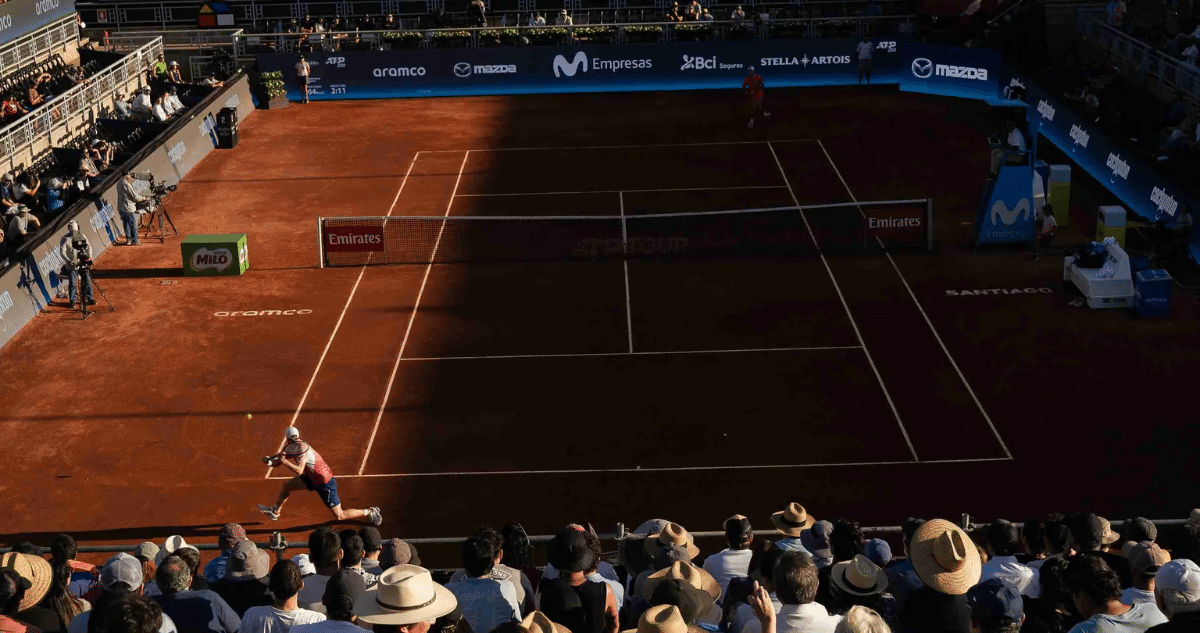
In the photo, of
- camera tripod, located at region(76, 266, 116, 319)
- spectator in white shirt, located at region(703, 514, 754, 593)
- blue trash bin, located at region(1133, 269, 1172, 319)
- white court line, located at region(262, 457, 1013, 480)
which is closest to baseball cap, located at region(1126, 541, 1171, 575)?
spectator in white shirt, located at region(703, 514, 754, 593)

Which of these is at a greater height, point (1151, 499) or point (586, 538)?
point (586, 538)

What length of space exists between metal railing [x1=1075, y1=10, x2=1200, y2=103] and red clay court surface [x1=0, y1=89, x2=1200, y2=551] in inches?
318

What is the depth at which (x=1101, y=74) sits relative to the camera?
42.5 meters

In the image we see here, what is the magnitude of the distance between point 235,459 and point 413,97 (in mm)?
30700

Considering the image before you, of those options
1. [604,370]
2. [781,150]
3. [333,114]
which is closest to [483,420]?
[604,370]

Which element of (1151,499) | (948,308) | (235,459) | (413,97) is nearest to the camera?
(1151,499)

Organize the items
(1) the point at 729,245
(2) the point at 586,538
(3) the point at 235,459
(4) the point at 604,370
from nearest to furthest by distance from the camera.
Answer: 1. (2) the point at 586,538
2. (3) the point at 235,459
3. (4) the point at 604,370
4. (1) the point at 729,245

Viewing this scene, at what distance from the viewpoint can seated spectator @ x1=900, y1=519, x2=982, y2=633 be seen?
10.6m

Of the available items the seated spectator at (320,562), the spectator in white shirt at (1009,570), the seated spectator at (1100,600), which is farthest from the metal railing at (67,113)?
the seated spectator at (1100,600)

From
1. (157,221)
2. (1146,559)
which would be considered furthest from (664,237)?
(1146,559)

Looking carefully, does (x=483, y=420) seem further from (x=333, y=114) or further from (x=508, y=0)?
(x=508, y=0)

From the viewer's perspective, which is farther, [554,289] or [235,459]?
[554,289]

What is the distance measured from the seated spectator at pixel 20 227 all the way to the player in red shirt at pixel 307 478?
13050mm

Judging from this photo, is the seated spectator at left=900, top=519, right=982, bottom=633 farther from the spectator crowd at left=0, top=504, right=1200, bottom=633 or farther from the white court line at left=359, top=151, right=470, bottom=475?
the white court line at left=359, top=151, right=470, bottom=475
